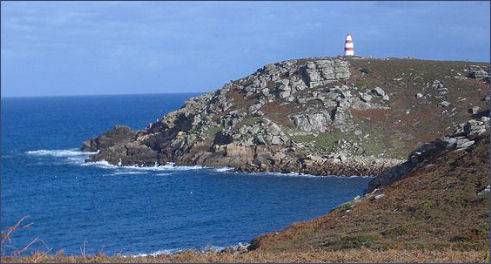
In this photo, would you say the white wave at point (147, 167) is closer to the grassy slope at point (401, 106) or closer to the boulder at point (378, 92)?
the grassy slope at point (401, 106)

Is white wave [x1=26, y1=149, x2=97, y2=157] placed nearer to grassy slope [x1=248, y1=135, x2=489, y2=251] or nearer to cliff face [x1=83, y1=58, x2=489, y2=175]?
cliff face [x1=83, y1=58, x2=489, y2=175]

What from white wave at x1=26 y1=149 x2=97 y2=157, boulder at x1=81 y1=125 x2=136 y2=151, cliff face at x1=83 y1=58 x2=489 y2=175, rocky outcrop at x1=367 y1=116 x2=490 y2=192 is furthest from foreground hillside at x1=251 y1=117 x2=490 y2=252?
white wave at x1=26 y1=149 x2=97 y2=157

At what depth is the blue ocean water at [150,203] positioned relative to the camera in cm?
4975

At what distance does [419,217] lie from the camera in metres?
31.6

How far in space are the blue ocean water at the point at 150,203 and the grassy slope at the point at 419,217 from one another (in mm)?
7528

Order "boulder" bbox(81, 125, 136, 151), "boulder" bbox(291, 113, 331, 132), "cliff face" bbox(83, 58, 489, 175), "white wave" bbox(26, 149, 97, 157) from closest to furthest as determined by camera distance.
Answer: "cliff face" bbox(83, 58, 489, 175), "boulder" bbox(291, 113, 331, 132), "boulder" bbox(81, 125, 136, 151), "white wave" bbox(26, 149, 97, 157)

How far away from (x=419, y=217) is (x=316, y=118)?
203 ft

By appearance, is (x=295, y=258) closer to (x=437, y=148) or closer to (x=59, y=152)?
(x=437, y=148)

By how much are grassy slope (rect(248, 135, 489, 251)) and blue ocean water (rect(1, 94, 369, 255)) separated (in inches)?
296

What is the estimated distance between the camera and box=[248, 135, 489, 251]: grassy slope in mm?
25891

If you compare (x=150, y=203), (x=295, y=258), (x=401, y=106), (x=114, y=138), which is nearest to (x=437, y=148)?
(x=150, y=203)

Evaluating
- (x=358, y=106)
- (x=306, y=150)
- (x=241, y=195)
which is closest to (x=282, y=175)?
(x=306, y=150)

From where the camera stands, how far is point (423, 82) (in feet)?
341

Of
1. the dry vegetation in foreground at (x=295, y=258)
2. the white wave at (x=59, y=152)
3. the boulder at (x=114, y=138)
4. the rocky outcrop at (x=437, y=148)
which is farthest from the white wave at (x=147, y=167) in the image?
the dry vegetation in foreground at (x=295, y=258)
